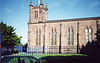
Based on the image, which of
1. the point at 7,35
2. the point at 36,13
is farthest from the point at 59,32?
the point at 7,35

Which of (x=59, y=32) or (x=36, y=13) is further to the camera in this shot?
(x=36, y=13)

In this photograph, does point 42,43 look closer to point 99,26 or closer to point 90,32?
point 90,32

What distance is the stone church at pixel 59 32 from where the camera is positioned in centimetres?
3189

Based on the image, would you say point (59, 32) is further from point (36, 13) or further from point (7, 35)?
point (7, 35)

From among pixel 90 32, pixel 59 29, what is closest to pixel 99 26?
pixel 90 32

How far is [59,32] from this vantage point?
3459cm

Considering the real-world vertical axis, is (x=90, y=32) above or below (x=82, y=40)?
above

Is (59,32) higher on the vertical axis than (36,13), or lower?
lower

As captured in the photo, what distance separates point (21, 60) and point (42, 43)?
27.9 m

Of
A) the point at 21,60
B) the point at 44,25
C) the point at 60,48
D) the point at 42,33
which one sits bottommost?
the point at 60,48

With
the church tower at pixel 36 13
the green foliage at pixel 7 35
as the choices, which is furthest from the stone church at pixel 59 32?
the green foliage at pixel 7 35

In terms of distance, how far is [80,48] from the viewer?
31156 millimetres

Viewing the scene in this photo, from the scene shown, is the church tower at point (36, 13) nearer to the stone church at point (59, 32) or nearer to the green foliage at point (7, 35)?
the stone church at point (59, 32)

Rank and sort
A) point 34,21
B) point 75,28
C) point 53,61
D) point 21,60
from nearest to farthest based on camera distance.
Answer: point 21,60
point 53,61
point 75,28
point 34,21
